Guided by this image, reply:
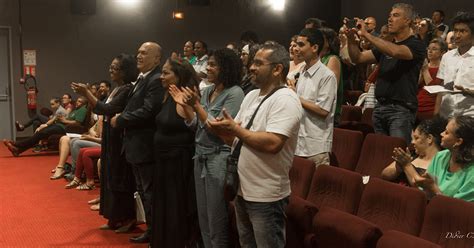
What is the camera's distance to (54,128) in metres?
7.87

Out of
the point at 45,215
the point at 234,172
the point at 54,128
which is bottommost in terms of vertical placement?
the point at 45,215

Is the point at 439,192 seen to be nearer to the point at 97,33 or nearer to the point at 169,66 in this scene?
the point at 169,66

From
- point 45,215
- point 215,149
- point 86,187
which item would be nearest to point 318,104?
point 215,149

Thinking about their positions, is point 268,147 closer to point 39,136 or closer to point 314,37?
point 314,37

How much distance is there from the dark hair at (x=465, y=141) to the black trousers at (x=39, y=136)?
623 cm

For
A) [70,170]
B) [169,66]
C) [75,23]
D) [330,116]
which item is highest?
[75,23]

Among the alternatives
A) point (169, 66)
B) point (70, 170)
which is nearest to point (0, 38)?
point (70, 170)

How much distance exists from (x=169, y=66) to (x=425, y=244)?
1.88m

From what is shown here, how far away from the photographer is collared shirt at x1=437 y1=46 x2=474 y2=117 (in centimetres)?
331

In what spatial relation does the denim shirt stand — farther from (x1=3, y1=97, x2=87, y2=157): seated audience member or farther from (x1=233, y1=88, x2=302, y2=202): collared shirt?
(x1=3, y1=97, x2=87, y2=157): seated audience member

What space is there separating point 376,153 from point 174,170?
1335 millimetres

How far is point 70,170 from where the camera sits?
6559mm

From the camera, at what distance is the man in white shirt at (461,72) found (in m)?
3.31

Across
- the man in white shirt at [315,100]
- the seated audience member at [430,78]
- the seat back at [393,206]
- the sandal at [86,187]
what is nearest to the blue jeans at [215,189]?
the man in white shirt at [315,100]
